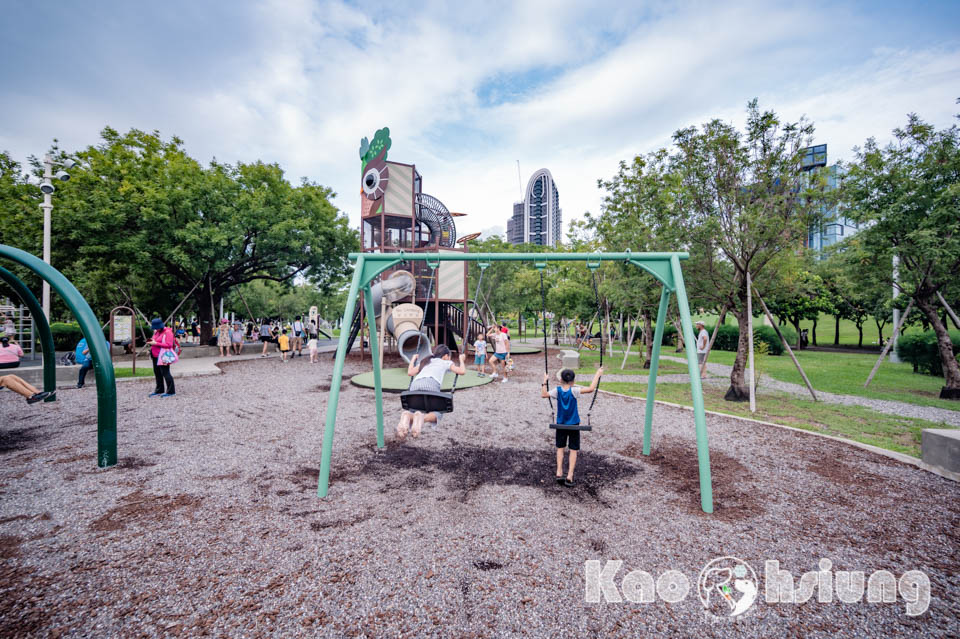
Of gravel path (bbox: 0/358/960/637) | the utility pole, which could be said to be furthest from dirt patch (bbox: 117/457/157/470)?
the utility pole

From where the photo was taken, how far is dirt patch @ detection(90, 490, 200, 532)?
3.73m

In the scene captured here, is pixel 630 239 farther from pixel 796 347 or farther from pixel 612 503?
pixel 796 347

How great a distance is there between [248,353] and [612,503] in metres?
22.5

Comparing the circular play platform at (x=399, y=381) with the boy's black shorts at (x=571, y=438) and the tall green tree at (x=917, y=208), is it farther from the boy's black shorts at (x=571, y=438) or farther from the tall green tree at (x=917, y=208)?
the tall green tree at (x=917, y=208)

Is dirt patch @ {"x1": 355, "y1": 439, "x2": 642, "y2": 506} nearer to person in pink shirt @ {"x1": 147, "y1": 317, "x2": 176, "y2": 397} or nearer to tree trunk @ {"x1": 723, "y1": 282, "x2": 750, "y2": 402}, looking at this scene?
tree trunk @ {"x1": 723, "y1": 282, "x2": 750, "y2": 402}

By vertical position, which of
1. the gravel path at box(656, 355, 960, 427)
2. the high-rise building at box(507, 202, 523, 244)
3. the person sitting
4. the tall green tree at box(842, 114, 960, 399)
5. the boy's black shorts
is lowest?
the gravel path at box(656, 355, 960, 427)

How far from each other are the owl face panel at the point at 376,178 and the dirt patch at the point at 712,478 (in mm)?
16856

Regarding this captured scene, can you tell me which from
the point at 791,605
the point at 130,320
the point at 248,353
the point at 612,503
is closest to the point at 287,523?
the point at 612,503

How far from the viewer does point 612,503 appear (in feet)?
14.1

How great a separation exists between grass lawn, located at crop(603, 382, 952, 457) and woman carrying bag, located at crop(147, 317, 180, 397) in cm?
1135

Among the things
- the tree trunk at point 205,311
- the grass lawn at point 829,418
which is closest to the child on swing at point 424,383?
the grass lawn at point 829,418

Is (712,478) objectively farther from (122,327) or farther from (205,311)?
(205,311)

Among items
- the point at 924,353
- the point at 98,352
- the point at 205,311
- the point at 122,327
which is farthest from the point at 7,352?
the point at 924,353

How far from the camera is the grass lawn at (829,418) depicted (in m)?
6.45
